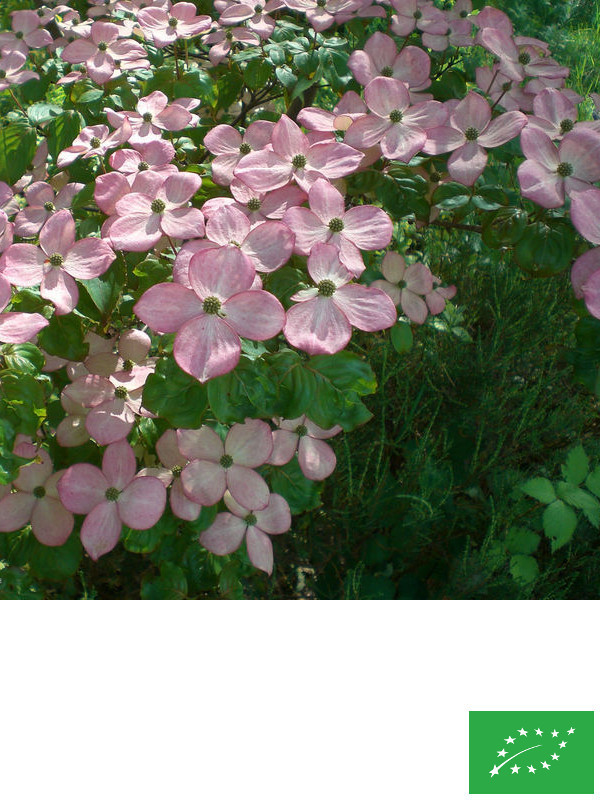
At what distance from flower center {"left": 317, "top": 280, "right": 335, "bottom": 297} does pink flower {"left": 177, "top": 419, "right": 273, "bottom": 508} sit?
189 millimetres

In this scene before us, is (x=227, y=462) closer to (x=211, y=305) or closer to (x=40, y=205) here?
(x=211, y=305)

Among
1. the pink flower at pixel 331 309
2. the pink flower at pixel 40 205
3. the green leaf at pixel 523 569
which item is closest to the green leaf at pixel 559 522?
the green leaf at pixel 523 569

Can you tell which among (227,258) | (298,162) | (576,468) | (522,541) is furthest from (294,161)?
(522,541)

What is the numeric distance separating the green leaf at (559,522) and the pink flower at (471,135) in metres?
0.44

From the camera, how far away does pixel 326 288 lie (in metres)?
0.70

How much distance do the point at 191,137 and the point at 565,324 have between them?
76cm

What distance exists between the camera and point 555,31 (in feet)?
6.35

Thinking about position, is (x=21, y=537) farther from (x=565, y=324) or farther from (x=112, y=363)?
(x=565, y=324)

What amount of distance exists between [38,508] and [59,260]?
0.30 metres

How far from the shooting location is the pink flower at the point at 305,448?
875mm

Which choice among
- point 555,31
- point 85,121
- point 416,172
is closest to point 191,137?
point 85,121

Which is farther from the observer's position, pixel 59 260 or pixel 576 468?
pixel 576 468

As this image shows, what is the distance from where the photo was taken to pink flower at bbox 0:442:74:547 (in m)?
0.87

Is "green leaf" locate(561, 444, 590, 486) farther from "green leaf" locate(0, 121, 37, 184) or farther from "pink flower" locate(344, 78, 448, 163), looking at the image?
"green leaf" locate(0, 121, 37, 184)
